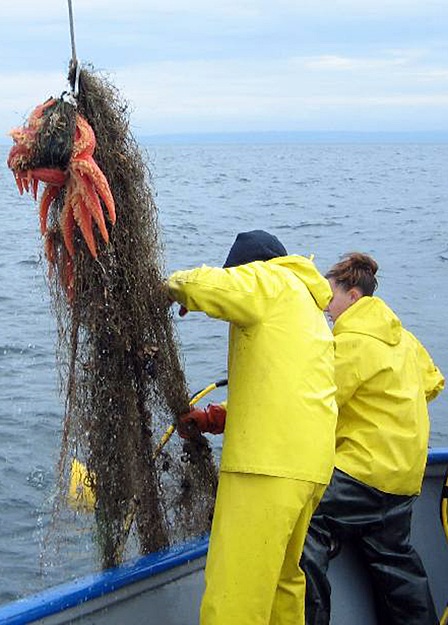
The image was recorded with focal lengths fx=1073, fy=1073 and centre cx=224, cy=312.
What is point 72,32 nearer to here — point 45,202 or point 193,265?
point 45,202

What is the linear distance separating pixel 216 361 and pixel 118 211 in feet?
31.7

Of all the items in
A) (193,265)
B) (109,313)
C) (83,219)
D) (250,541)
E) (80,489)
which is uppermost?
(83,219)

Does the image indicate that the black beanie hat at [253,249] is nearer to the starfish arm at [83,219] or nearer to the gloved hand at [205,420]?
the starfish arm at [83,219]

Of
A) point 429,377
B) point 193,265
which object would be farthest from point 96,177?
point 193,265

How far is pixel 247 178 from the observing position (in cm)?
5747

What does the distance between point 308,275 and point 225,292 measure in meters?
0.42

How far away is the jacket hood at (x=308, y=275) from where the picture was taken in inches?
146

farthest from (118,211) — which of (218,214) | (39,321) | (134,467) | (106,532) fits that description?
(218,214)

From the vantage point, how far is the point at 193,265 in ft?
65.3

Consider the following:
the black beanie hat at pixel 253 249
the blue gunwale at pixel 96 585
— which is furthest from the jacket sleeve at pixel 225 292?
the blue gunwale at pixel 96 585

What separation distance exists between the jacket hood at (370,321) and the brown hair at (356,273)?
0.08m

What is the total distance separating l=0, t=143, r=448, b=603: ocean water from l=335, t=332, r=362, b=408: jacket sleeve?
78cm

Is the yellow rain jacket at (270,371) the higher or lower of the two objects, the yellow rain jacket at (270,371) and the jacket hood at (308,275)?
the lower

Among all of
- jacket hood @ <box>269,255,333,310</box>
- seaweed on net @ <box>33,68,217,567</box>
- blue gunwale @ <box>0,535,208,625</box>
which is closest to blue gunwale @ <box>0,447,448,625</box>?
blue gunwale @ <box>0,535,208,625</box>
